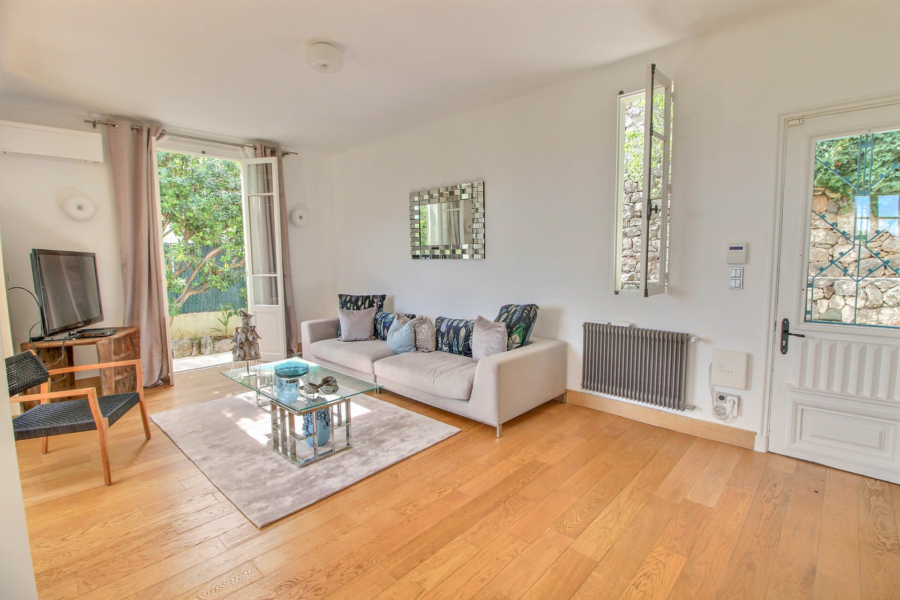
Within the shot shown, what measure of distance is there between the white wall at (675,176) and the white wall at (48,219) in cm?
292

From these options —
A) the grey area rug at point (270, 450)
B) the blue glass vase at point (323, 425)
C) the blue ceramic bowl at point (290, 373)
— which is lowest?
the grey area rug at point (270, 450)

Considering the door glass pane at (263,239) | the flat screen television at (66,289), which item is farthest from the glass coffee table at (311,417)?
the door glass pane at (263,239)

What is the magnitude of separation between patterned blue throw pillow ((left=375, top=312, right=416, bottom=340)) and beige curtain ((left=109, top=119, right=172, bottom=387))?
6.95 feet

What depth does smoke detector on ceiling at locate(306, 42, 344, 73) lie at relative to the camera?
2.75 meters

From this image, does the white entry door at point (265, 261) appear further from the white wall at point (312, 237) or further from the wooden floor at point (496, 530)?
the wooden floor at point (496, 530)

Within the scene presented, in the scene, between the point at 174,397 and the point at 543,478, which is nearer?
the point at 543,478

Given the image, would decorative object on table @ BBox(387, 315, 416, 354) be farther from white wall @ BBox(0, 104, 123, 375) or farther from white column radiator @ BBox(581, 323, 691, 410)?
white wall @ BBox(0, 104, 123, 375)

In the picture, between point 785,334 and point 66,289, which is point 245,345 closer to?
point 66,289

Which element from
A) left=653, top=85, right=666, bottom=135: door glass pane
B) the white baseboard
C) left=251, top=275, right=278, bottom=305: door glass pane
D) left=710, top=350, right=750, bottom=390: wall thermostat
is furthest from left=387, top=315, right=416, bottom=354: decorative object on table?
the white baseboard

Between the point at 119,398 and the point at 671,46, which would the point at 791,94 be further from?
the point at 119,398

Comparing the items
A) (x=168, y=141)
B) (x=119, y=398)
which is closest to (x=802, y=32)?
(x=119, y=398)

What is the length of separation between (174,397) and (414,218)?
9.60ft

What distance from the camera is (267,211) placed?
5.17 m

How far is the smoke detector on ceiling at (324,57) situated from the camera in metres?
2.75
